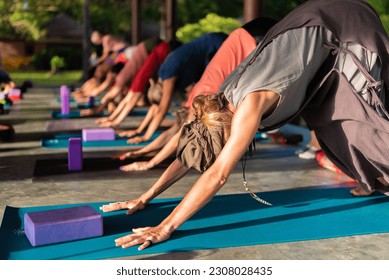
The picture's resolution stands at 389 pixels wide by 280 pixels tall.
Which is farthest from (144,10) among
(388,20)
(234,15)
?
(388,20)

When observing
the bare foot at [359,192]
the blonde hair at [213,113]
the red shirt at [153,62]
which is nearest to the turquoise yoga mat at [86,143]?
the red shirt at [153,62]

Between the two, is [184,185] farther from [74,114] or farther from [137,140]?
[74,114]

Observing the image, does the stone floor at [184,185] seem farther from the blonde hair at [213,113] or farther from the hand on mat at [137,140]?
the blonde hair at [213,113]

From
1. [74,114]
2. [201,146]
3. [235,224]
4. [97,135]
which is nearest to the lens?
[201,146]

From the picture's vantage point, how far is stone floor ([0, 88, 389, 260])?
2.98 meters

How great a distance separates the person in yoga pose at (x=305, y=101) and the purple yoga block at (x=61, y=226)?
0.78 ft

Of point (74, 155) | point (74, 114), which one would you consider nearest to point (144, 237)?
point (74, 155)

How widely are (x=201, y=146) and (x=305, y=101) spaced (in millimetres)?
859

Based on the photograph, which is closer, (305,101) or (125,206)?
(305,101)

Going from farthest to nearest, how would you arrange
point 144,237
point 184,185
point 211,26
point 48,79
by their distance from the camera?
point 48,79 → point 211,26 → point 184,185 → point 144,237

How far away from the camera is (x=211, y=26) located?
15.4 metres

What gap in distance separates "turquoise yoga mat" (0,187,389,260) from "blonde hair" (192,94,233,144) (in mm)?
587

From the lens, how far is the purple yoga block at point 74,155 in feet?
17.0
